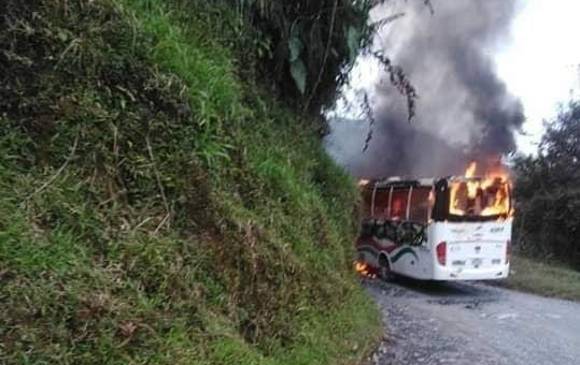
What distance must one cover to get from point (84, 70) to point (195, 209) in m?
0.98

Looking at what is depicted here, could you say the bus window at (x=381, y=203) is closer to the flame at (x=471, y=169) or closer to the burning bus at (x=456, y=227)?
the burning bus at (x=456, y=227)

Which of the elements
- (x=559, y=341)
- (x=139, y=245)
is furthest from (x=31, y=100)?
(x=559, y=341)

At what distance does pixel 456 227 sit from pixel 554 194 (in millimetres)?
8497

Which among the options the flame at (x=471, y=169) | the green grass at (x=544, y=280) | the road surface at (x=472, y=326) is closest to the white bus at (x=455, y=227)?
the road surface at (x=472, y=326)

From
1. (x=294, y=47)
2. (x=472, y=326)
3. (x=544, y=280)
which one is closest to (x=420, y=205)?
(x=544, y=280)

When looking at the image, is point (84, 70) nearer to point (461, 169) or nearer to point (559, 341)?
point (559, 341)

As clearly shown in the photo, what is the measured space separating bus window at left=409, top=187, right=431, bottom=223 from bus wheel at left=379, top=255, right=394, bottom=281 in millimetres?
1834

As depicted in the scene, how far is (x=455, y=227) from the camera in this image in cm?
1457

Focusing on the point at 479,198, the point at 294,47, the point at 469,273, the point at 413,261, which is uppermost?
the point at 294,47

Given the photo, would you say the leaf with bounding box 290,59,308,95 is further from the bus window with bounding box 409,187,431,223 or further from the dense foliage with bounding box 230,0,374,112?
the bus window with bounding box 409,187,431,223

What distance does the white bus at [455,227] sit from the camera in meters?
14.5

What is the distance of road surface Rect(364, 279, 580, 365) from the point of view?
320 inches

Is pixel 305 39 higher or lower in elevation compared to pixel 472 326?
higher

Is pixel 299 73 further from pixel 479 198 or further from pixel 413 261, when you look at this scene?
pixel 413 261
